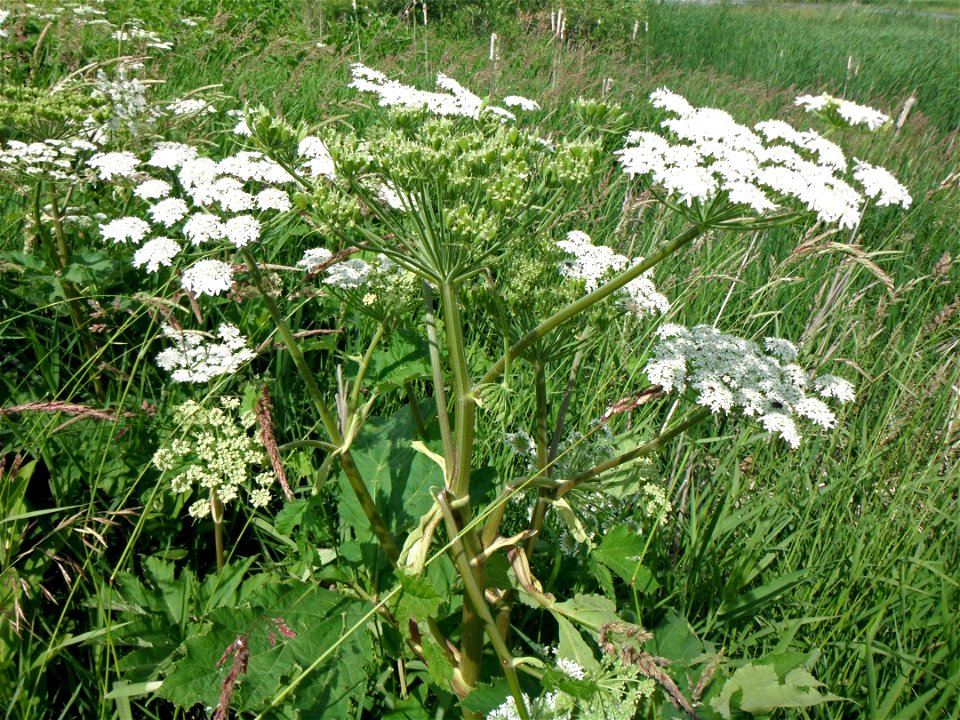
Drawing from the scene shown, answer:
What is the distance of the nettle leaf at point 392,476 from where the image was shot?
7.54ft

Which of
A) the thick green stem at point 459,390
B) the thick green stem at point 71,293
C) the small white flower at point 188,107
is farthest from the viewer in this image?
the small white flower at point 188,107

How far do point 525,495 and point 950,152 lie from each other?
7307mm

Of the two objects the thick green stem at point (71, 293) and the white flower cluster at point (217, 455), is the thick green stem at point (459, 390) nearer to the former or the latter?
the white flower cluster at point (217, 455)

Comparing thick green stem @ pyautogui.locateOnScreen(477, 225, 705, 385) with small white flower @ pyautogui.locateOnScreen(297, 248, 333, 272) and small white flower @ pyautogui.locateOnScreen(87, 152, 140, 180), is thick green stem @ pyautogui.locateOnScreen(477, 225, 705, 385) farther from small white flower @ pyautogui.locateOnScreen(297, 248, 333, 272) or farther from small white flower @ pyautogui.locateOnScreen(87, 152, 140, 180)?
small white flower @ pyautogui.locateOnScreen(87, 152, 140, 180)

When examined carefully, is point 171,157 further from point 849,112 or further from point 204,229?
point 849,112

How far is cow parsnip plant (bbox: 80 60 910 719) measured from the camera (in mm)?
1769

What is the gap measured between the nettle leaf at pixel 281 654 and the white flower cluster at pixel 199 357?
75 centimetres

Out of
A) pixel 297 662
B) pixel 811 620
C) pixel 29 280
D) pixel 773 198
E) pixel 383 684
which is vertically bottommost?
pixel 383 684

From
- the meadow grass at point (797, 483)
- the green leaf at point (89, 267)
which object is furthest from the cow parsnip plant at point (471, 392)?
the green leaf at point (89, 267)

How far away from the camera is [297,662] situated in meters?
1.93

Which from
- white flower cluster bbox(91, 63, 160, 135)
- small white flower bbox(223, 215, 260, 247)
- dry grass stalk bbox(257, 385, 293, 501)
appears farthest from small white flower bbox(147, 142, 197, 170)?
white flower cluster bbox(91, 63, 160, 135)

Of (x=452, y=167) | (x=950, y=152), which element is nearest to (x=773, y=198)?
(x=452, y=167)

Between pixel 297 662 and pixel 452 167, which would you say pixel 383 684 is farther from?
pixel 452 167

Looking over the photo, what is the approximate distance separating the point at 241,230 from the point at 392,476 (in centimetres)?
89
